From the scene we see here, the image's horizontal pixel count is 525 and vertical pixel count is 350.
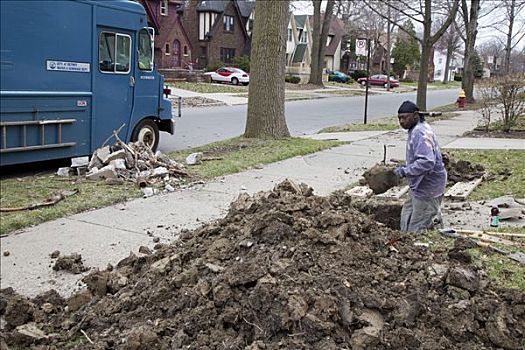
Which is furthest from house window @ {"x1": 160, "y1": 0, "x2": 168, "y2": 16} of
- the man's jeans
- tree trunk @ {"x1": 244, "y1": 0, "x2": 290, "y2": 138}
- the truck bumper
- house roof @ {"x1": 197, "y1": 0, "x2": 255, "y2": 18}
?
the man's jeans

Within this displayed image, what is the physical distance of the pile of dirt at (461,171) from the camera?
31.8 feet

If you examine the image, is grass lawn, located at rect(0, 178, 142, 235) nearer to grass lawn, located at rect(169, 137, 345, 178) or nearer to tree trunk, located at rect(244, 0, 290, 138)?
grass lawn, located at rect(169, 137, 345, 178)

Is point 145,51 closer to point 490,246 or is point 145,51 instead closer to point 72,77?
point 72,77

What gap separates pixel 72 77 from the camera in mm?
10258

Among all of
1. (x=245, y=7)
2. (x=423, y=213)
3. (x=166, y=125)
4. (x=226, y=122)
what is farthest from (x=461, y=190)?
(x=245, y=7)

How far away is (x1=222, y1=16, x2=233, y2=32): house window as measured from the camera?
59.1 metres

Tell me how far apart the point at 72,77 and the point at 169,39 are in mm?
42564

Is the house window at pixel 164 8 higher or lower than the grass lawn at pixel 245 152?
higher

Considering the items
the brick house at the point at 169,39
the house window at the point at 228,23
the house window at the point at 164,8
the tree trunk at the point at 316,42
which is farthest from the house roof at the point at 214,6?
the tree trunk at the point at 316,42

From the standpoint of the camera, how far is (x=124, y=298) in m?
4.32

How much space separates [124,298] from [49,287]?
1.21 meters

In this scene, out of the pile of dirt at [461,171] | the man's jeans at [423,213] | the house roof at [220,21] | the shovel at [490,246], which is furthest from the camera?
the house roof at [220,21]

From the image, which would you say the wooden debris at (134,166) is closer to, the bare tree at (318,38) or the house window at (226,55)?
the bare tree at (318,38)

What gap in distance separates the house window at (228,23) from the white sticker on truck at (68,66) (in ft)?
165
